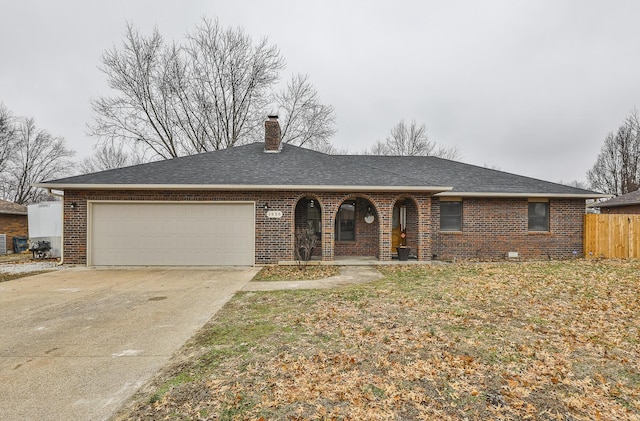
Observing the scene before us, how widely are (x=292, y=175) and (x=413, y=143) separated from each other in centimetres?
2410

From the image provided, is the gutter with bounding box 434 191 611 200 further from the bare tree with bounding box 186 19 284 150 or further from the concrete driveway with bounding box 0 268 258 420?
the bare tree with bounding box 186 19 284 150

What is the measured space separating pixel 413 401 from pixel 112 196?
11111 millimetres

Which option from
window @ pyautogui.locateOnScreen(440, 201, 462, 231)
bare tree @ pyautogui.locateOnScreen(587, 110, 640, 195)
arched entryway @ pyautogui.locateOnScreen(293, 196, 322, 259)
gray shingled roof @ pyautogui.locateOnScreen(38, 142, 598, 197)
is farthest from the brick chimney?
bare tree @ pyautogui.locateOnScreen(587, 110, 640, 195)

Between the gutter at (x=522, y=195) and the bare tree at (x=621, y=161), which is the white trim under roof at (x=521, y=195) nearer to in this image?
the gutter at (x=522, y=195)

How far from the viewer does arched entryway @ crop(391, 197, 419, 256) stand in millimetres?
11789

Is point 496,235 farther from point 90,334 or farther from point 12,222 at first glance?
point 12,222

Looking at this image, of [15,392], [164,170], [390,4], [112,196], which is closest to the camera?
[15,392]

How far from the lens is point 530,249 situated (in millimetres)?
11719

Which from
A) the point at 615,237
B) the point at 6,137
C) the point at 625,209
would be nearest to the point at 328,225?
the point at 615,237

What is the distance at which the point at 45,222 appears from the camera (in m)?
13.8

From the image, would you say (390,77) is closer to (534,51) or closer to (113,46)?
(534,51)

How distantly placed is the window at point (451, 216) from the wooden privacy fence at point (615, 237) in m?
4.99

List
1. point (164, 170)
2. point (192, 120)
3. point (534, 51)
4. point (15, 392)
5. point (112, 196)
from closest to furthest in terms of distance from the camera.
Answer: point (15, 392), point (112, 196), point (164, 170), point (534, 51), point (192, 120)

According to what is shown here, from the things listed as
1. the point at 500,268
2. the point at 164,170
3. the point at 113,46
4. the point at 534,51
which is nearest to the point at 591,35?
the point at 534,51
